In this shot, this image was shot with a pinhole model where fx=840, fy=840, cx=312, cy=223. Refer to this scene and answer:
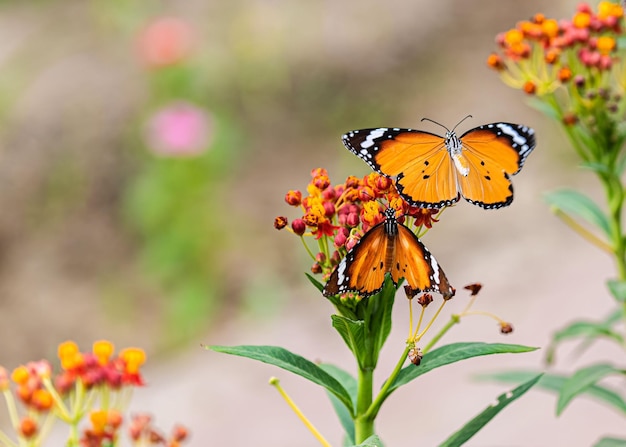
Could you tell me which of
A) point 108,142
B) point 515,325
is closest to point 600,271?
point 515,325

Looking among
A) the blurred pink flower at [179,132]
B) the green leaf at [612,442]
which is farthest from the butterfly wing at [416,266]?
the blurred pink flower at [179,132]

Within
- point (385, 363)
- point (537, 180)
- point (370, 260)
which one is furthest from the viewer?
point (537, 180)

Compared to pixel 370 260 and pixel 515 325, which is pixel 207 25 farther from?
pixel 370 260

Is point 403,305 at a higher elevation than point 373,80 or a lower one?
lower

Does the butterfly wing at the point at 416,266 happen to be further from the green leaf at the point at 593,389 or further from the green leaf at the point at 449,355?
the green leaf at the point at 593,389

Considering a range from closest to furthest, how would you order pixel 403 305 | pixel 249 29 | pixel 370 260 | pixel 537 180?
pixel 370 260, pixel 403 305, pixel 537 180, pixel 249 29

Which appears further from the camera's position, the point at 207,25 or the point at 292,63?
the point at 207,25

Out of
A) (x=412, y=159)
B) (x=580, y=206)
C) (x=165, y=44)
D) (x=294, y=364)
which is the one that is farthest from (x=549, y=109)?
(x=165, y=44)

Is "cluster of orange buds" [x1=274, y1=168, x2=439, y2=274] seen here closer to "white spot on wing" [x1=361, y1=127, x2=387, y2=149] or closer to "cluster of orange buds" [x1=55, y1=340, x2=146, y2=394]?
"white spot on wing" [x1=361, y1=127, x2=387, y2=149]

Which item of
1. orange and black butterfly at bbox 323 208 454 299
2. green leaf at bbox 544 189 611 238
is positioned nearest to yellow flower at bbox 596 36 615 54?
green leaf at bbox 544 189 611 238
